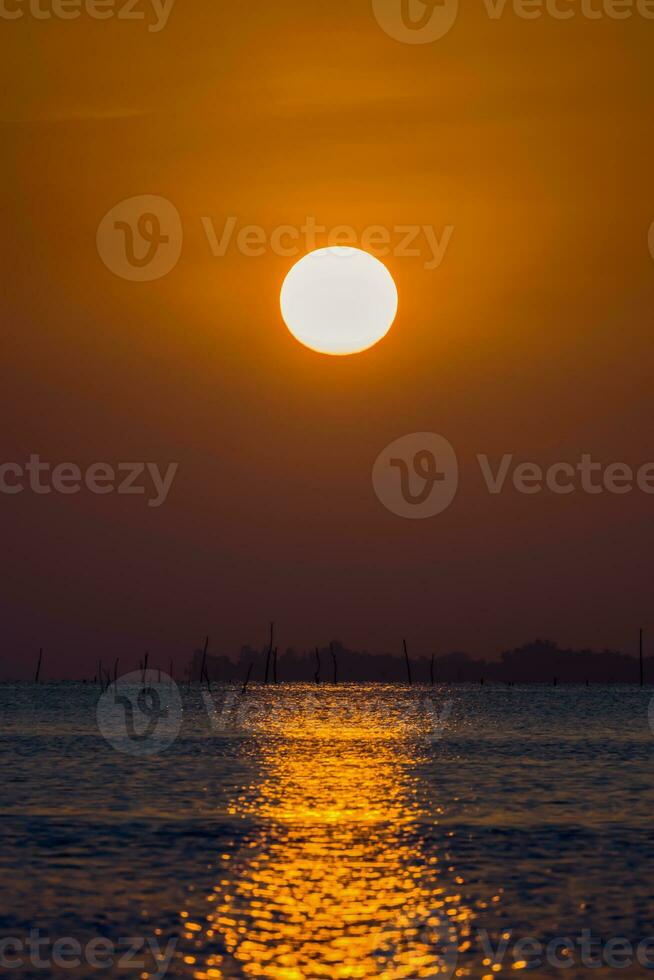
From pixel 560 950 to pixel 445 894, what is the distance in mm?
5624

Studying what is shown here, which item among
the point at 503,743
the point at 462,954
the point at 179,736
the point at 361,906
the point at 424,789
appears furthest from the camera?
the point at 179,736

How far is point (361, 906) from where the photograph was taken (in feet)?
87.4

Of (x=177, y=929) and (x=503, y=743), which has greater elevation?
(x=503, y=743)

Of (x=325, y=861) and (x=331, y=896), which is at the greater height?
(x=325, y=861)

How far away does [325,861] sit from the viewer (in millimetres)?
32812

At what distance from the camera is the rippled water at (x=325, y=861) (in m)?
22.8

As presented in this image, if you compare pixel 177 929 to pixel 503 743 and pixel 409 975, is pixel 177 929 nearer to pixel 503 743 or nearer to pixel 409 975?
pixel 409 975

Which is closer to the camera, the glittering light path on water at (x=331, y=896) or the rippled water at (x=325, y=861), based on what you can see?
the glittering light path on water at (x=331, y=896)

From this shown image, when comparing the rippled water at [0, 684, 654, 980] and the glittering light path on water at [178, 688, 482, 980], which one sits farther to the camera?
the rippled water at [0, 684, 654, 980]

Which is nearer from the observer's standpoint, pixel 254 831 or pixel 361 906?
pixel 361 906

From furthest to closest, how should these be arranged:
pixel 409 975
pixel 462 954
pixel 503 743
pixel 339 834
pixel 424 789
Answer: pixel 503 743, pixel 424 789, pixel 339 834, pixel 462 954, pixel 409 975

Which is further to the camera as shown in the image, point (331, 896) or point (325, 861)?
point (325, 861)

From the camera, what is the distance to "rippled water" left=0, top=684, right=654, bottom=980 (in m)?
22.8

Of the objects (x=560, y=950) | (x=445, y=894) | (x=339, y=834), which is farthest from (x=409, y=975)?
(x=339, y=834)
